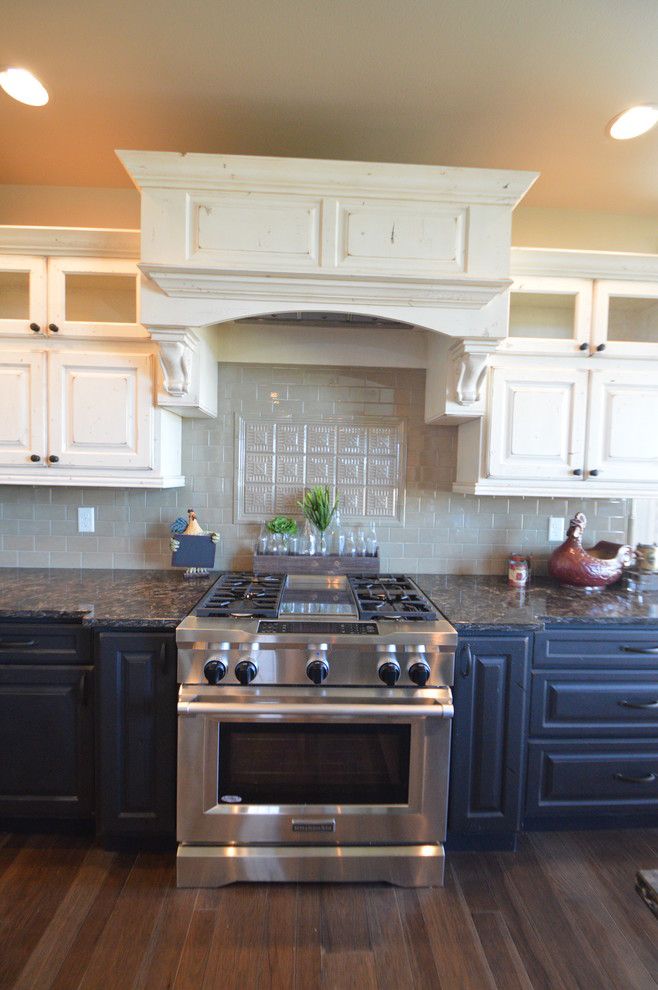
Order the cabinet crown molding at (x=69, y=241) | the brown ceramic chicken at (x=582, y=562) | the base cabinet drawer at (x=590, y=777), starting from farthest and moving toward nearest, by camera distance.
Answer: the brown ceramic chicken at (x=582, y=562) → the cabinet crown molding at (x=69, y=241) → the base cabinet drawer at (x=590, y=777)

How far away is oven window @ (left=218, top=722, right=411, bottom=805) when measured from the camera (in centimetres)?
170

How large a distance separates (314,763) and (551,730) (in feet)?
3.04

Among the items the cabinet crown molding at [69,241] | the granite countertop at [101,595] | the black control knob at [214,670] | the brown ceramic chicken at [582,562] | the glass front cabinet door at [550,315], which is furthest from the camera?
the brown ceramic chicken at [582,562]

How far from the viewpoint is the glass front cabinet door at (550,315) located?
212 centimetres

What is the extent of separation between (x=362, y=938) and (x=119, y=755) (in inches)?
39.2

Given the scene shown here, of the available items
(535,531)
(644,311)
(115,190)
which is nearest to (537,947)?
(535,531)

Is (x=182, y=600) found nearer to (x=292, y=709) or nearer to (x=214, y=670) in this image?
(x=214, y=670)

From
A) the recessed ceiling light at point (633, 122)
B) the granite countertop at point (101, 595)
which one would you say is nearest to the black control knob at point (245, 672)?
the granite countertop at point (101, 595)

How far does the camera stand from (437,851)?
5.62 ft

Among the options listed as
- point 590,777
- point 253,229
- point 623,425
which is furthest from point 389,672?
point 253,229

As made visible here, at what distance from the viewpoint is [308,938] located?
4.96ft

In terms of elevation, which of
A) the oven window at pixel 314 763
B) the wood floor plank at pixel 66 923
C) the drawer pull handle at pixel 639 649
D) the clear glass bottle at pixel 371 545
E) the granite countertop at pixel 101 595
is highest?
the clear glass bottle at pixel 371 545

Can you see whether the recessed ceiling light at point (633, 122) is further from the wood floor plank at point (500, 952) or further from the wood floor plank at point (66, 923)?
the wood floor plank at point (66, 923)

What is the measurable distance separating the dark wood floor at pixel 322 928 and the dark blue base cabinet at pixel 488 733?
20cm
